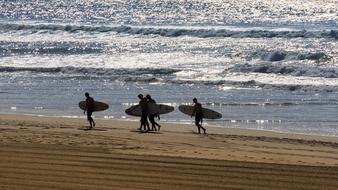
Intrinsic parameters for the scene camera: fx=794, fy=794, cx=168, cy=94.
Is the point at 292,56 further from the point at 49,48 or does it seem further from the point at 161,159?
the point at 161,159

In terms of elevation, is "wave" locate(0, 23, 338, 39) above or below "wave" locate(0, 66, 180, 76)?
above

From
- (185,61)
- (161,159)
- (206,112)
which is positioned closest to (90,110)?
(206,112)

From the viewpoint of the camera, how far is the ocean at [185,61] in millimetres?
23500

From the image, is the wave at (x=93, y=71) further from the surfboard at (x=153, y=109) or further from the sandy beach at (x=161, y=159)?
the sandy beach at (x=161, y=159)

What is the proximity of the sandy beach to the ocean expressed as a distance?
2.97 metres

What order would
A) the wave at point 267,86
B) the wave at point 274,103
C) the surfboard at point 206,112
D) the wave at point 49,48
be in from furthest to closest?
1. the wave at point 49,48
2. the wave at point 267,86
3. the wave at point 274,103
4. the surfboard at point 206,112

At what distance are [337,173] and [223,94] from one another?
16297mm

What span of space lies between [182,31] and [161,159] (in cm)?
4509

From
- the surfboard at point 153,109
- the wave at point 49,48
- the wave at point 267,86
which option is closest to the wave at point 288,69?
the wave at point 267,86

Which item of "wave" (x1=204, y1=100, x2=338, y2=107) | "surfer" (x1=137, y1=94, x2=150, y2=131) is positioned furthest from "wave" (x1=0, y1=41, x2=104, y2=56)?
"surfer" (x1=137, y1=94, x2=150, y2=131)

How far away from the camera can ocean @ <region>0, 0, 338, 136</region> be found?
77.1ft

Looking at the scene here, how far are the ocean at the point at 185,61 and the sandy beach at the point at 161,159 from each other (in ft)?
9.75

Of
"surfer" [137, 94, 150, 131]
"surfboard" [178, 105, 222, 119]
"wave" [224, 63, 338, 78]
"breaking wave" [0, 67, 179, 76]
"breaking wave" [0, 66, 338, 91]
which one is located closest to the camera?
"surfer" [137, 94, 150, 131]

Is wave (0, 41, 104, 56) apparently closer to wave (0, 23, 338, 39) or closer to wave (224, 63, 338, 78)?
wave (0, 23, 338, 39)
